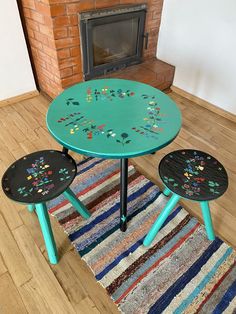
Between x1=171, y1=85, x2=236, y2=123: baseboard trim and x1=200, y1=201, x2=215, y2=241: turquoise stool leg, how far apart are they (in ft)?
4.18

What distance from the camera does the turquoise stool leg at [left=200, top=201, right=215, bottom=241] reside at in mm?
1196

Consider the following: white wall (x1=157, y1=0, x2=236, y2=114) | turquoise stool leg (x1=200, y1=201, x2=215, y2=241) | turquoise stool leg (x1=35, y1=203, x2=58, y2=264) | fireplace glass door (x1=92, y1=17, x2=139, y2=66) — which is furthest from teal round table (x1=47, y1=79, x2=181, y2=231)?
white wall (x1=157, y1=0, x2=236, y2=114)

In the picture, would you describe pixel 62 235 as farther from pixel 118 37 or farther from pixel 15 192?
pixel 118 37

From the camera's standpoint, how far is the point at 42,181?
3.49 ft

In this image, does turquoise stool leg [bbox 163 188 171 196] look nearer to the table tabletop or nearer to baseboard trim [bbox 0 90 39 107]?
the table tabletop

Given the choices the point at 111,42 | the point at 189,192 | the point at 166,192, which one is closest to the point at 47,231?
the point at 189,192

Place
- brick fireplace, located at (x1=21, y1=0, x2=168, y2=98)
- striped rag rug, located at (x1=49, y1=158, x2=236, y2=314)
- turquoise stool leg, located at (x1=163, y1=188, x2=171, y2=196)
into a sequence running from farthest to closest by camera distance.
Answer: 1. brick fireplace, located at (x1=21, y1=0, x2=168, y2=98)
2. turquoise stool leg, located at (x1=163, y1=188, x2=171, y2=196)
3. striped rag rug, located at (x1=49, y1=158, x2=236, y2=314)

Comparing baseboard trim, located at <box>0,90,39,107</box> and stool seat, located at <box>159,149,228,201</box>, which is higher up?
stool seat, located at <box>159,149,228,201</box>

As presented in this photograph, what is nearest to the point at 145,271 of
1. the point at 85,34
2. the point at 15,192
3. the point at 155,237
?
the point at 155,237

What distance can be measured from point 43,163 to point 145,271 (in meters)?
0.74

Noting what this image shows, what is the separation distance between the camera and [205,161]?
1215 millimetres

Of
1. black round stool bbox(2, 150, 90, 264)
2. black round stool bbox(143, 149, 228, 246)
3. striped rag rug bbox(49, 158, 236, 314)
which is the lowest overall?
striped rag rug bbox(49, 158, 236, 314)

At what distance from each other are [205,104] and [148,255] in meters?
1.66

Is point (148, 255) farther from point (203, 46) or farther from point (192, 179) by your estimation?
point (203, 46)
